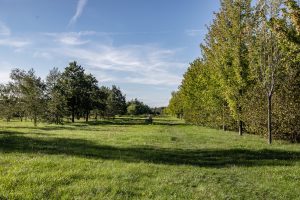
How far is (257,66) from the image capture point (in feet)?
83.6

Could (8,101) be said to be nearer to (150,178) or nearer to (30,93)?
(30,93)

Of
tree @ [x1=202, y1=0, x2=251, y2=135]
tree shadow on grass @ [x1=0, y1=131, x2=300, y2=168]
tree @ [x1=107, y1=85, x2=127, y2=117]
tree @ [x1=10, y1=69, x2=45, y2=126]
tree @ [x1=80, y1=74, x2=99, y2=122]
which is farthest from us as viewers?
tree @ [x1=107, y1=85, x2=127, y2=117]

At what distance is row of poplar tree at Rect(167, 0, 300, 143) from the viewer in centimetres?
2172

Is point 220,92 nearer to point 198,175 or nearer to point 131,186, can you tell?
point 198,175

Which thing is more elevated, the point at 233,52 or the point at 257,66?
the point at 233,52

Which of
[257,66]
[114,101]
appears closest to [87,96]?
[114,101]

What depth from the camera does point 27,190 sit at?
924cm

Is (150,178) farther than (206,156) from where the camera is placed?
No

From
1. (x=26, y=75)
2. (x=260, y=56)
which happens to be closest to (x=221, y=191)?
(x=260, y=56)

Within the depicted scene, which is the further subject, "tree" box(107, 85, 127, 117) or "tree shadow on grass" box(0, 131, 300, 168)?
"tree" box(107, 85, 127, 117)

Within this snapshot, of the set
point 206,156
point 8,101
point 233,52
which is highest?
point 233,52

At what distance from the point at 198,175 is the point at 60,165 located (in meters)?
5.73

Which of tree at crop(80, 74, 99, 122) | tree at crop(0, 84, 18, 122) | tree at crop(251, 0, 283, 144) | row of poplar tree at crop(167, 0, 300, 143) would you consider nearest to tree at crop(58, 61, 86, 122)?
tree at crop(80, 74, 99, 122)

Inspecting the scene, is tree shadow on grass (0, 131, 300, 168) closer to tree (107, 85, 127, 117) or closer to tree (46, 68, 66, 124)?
tree (46, 68, 66, 124)
